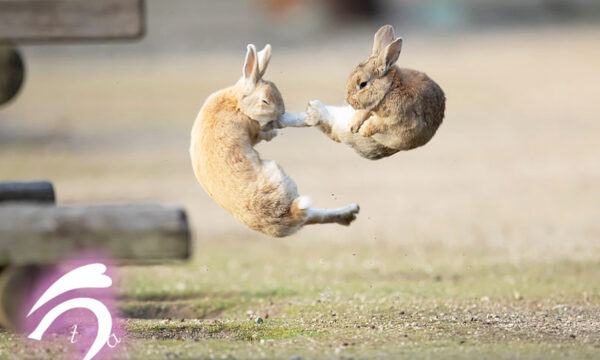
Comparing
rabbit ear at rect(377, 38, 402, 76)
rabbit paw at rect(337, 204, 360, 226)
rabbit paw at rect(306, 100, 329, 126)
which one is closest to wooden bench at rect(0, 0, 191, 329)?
rabbit paw at rect(337, 204, 360, 226)

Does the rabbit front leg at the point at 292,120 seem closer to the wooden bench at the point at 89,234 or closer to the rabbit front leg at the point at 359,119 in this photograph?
the rabbit front leg at the point at 359,119

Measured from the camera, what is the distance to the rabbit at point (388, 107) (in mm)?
5273

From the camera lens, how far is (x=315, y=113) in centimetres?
545

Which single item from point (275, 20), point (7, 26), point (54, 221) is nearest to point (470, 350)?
point (54, 221)

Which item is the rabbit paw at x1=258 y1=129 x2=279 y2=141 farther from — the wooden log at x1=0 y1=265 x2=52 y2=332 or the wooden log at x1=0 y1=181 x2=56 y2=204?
the wooden log at x1=0 y1=181 x2=56 y2=204

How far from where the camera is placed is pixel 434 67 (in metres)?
22.1

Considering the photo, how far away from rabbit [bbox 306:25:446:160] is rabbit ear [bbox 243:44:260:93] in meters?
0.43

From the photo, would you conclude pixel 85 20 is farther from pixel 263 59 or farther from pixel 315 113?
pixel 315 113

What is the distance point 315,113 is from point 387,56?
519 millimetres

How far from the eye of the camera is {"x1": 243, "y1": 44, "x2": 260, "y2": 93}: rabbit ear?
16.9ft

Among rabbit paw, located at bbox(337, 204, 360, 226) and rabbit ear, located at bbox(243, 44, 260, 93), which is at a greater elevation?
rabbit ear, located at bbox(243, 44, 260, 93)

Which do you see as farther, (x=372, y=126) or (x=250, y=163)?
(x=372, y=126)

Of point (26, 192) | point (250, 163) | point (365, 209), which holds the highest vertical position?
point (250, 163)

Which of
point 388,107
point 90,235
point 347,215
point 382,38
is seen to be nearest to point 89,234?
point 90,235
